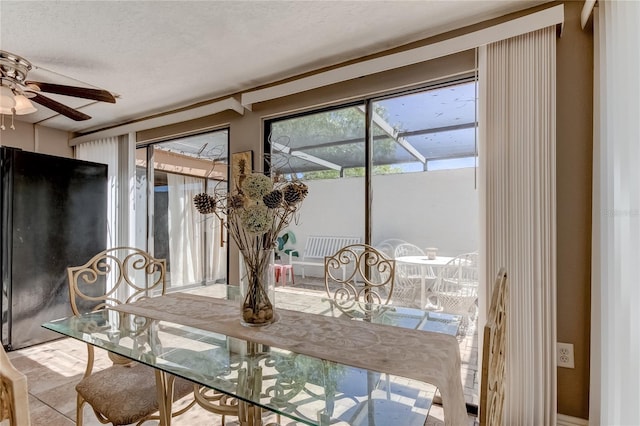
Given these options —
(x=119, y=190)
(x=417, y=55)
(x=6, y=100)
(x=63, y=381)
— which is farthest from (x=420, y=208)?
(x=119, y=190)

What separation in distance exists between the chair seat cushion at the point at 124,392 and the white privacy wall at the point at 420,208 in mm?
1797

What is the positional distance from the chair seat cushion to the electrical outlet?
2002mm

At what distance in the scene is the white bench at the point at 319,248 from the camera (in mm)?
2904

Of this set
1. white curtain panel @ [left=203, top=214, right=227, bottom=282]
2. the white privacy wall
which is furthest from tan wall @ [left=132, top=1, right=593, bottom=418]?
white curtain panel @ [left=203, top=214, right=227, bottom=282]

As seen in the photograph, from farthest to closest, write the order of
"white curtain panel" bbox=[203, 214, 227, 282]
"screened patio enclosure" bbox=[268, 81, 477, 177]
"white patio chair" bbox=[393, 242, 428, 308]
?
"white curtain panel" bbox=[203, 214, 227, 282] → "white patio chair" bbox=[393, 242, 428, 308] → "screened patio enclosure" bbox=[268, 81, 477, 177]

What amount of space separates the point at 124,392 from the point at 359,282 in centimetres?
178

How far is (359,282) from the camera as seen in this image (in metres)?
2.67

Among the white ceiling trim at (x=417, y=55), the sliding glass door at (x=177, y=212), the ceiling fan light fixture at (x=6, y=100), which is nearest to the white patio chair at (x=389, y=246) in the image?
the white ceiling trim at (x=417, y=55)

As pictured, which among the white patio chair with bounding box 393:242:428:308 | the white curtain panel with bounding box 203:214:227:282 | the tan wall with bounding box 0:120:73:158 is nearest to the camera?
the white patio chair with bounding box 393:242:428:308

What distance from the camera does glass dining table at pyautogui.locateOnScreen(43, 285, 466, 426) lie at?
3.05ft

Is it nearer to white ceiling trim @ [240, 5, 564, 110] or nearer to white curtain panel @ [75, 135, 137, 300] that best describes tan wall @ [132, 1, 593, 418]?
white ceiling trim @ [240, 5, 564, 110]

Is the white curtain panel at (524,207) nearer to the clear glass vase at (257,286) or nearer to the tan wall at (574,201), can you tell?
the tan wall at (574,201)

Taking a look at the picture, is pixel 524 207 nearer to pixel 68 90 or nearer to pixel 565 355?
pixel 565 355

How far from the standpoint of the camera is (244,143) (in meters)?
3.09
